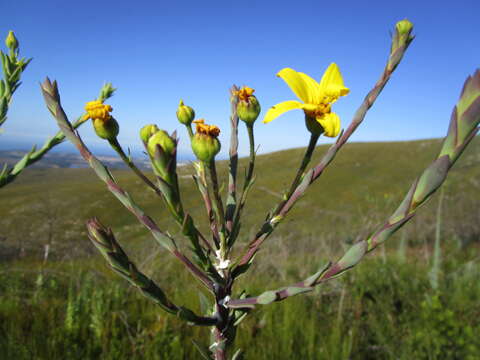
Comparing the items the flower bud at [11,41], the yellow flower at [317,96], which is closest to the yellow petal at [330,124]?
the yellow flower at [317,96]

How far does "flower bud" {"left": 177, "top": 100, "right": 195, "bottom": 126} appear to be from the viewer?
4.56ft

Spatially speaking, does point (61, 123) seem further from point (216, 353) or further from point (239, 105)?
point (216, 353)

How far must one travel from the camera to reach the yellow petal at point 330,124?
1.10m

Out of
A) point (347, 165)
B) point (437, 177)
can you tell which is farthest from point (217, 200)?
point (347, 165)

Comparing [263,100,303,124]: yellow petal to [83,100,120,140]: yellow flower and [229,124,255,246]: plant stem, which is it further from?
[83,100,120,140]: yellow flower

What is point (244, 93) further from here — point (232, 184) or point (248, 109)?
point (232, 184)

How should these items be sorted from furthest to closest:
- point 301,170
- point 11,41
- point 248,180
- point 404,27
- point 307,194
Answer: point 307,194 < point 11,41 < point 248,180 < point 301,170 < point 404,27

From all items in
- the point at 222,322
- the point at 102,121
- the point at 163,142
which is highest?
the point at 102,121

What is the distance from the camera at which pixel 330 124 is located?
3.66 feet

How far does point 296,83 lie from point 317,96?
0.10 metres

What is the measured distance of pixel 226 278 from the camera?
1.11 m

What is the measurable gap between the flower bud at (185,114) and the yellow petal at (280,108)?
0.39 metres

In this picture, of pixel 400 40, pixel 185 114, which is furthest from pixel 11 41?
pixel 400 40

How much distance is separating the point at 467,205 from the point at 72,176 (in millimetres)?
99912
